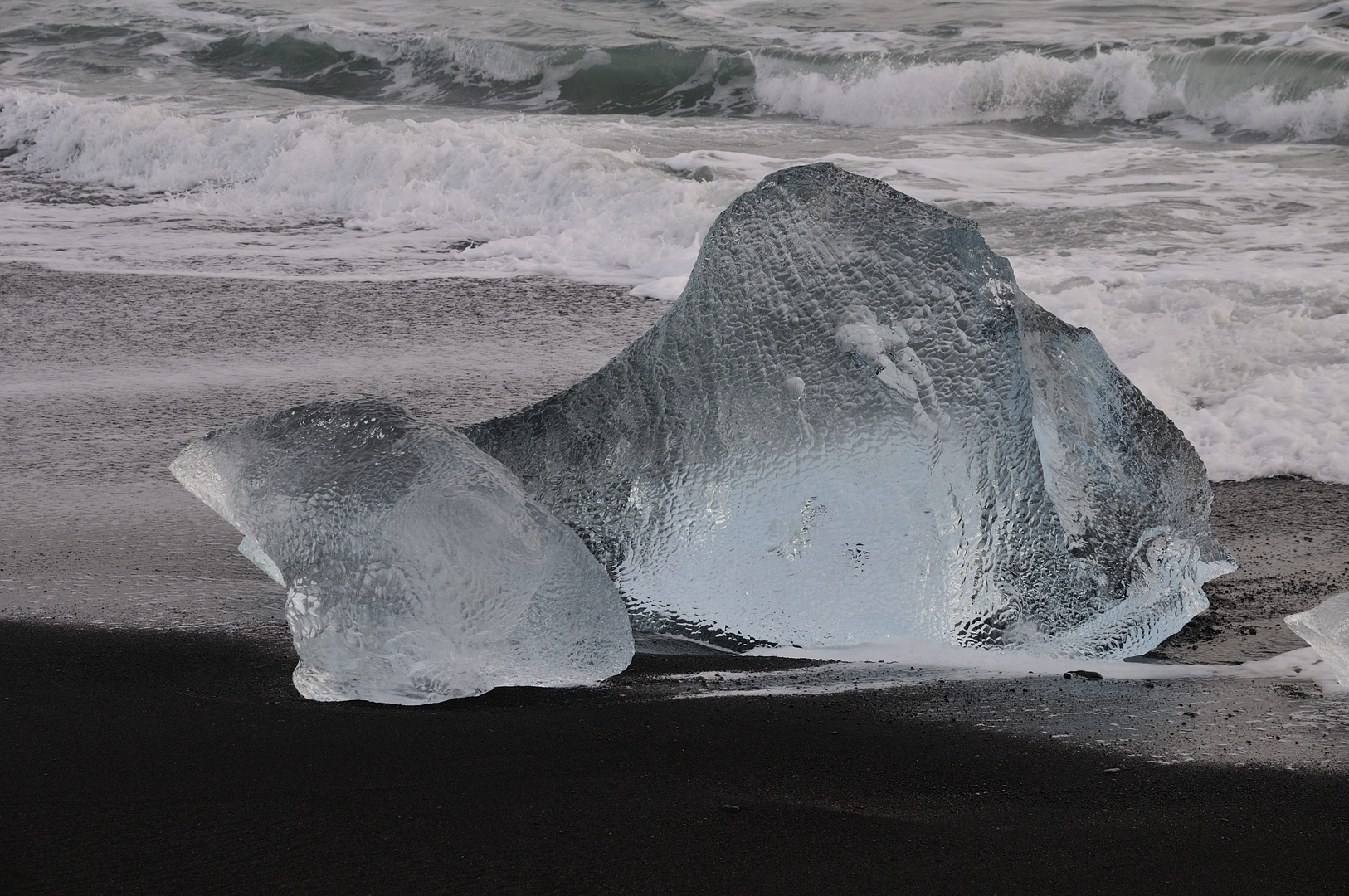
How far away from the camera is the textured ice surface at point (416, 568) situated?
7.91 feet

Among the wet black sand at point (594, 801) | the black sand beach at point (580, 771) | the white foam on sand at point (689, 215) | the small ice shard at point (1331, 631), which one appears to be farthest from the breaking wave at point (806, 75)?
the wet black sand at point (594, 801)

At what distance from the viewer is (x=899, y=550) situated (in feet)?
8.60

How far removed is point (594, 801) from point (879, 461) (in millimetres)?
976

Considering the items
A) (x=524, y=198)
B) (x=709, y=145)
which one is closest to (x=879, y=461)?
(x=524, y=198)

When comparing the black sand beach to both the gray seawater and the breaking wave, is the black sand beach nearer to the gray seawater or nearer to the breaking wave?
the gray seawater

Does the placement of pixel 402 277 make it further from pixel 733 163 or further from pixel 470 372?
pixel 733 163

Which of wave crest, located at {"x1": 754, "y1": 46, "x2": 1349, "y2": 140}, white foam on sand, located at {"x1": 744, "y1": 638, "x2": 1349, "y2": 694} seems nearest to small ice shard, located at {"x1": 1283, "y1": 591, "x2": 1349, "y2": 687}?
white foam on sand, located at {"x1": 744, "y1": 638, "x2": 1349, "y2": 694}

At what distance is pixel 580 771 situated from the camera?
2.16 meters

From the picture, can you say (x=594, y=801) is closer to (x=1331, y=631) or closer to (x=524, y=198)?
(x=1331, y=631)

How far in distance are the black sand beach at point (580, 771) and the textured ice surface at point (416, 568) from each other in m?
0.07

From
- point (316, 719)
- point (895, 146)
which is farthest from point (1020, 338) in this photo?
point (895, 146)

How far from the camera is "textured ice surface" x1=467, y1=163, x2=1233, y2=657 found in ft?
8.52

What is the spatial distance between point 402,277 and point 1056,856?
223 inches

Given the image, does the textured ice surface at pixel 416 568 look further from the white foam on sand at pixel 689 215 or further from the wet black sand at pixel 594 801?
the white foam on sand at pixel 689 215
